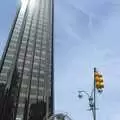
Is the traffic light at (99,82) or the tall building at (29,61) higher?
the tall building at (29,61)

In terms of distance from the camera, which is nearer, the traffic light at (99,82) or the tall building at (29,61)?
the traffic light at (99,82)

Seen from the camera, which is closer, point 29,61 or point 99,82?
point 99,82

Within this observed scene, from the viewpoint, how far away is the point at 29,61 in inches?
6250

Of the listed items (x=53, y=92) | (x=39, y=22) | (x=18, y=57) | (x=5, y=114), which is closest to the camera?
(x=5, y=114)

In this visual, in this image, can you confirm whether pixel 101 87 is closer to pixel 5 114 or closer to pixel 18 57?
pixel 5 114

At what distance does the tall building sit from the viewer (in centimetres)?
13600

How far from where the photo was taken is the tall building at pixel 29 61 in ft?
446

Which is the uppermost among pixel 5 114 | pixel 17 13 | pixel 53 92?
pixel 17 13

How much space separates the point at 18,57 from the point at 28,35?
77.7ft

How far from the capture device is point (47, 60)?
165 meters

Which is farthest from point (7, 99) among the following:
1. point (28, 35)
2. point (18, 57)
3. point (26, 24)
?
point (26, 24)

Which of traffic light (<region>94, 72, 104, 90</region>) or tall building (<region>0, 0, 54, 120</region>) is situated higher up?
tall building (<region>0, 0, 54, 120</region>)

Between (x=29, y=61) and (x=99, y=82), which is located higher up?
(x=29, y=61)

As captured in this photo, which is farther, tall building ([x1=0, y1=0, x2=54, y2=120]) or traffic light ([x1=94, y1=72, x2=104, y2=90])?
tall building ([x1=0, y1=0, x2=54, y2=120])
